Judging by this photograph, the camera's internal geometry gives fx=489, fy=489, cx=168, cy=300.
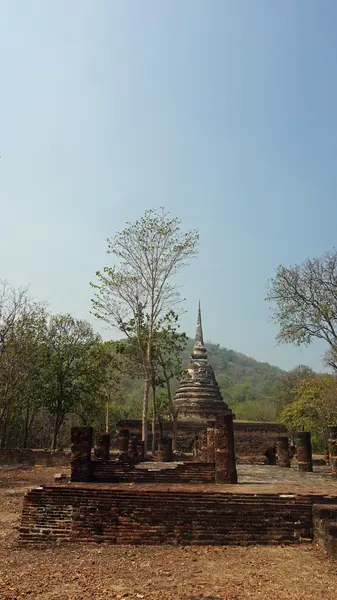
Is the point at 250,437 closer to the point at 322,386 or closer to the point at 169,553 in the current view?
the point at 322,386

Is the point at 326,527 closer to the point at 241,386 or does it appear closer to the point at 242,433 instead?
the point at 242,433

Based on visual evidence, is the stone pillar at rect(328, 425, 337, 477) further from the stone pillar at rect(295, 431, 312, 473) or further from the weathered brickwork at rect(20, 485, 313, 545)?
the weathered brickwork at rect(20, 485, 313, 545)

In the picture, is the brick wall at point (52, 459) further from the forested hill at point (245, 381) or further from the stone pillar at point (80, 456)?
the forested hill at point (245, 381)

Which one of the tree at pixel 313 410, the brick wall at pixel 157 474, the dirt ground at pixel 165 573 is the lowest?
the dirt ground at pixel 165 573

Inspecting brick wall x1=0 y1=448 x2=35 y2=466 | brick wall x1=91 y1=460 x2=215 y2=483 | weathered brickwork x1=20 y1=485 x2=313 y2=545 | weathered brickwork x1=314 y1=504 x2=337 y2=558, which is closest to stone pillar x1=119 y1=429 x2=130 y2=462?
brick wall x1=91 y1=460 x2=215 y2=483

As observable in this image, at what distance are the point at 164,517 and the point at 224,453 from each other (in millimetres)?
3665

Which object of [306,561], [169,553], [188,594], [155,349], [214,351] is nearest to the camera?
[188,594]

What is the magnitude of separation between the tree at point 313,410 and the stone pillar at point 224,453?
2243cm

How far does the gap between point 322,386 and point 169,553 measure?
3107 cm

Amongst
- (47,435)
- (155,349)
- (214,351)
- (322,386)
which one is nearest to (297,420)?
(322,386)

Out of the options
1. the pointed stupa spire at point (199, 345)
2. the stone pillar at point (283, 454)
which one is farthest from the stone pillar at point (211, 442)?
the pointed stupa spire at point (199, 345)

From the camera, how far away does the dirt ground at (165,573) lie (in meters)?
6.02

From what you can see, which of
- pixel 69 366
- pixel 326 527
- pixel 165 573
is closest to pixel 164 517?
pixel 165 573

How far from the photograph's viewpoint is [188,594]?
19.5 feet
